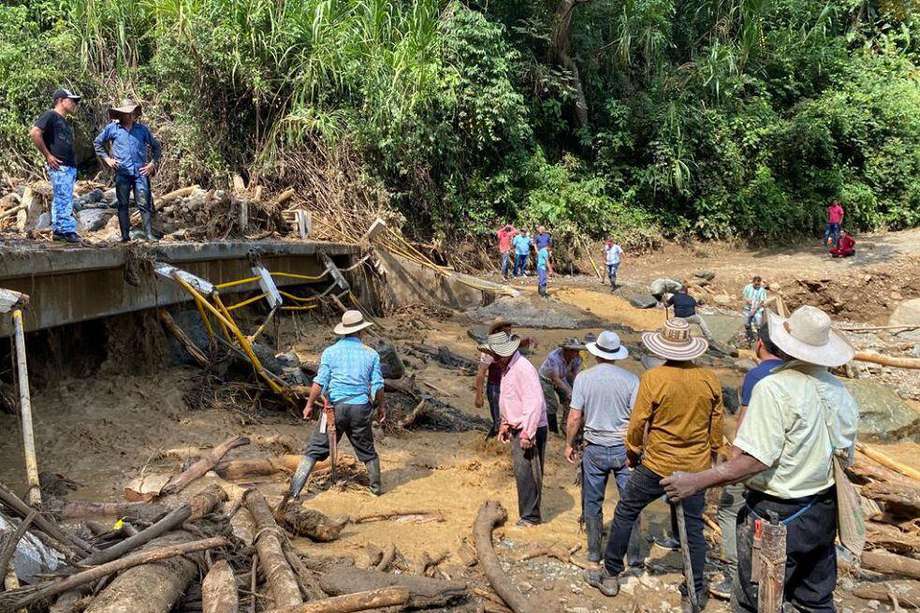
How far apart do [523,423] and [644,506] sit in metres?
1.34

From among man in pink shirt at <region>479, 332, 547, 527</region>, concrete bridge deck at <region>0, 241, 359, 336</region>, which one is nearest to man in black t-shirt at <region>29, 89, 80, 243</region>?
concrete bridge deck at <region>0, 241, 359, 336</region>

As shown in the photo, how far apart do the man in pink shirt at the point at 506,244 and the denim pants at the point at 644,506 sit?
49.1 feet

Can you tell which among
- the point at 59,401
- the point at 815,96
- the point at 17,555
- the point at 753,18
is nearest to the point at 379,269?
the point at 59,401

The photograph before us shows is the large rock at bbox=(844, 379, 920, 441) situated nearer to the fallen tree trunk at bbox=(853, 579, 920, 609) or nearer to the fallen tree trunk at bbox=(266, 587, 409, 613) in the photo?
the fallen tree trunk at bbox=(853, 579, 920, 609)

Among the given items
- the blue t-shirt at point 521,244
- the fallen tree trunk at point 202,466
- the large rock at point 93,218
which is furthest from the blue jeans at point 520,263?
the fallen tree trunk at point 202,466

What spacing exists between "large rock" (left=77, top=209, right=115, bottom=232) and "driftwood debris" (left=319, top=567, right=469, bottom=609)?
6842mm

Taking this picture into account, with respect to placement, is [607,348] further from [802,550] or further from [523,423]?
[802,550]

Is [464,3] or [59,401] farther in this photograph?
[464,3]

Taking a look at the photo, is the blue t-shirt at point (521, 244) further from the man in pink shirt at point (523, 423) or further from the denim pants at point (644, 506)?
the denim pants at point (644, 506)

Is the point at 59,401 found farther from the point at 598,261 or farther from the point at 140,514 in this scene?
the point at 598,261

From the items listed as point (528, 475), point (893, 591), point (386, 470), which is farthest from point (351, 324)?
point (893, 591)

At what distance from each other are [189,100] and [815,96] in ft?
70.3

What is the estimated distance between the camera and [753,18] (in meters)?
23.3

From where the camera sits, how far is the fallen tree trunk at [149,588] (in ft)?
10.4
